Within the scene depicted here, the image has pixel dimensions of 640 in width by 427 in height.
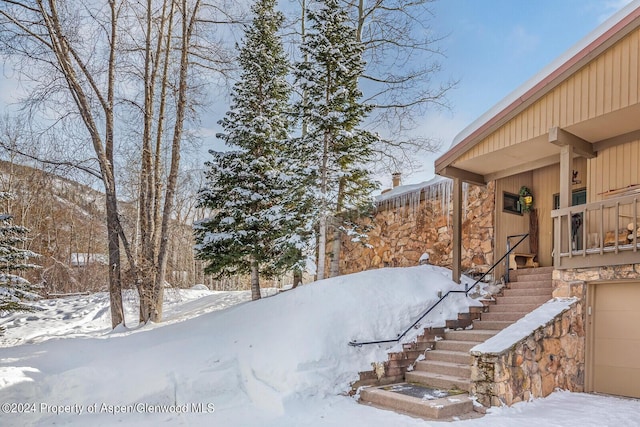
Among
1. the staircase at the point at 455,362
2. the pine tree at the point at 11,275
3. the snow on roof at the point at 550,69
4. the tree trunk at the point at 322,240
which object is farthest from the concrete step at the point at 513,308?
the pine tree at the point at 11,275

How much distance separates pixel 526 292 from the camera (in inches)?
267

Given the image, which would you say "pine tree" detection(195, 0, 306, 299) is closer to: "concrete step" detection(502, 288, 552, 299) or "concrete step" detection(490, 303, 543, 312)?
"concrete step" detection(490, 303, 543, 312)

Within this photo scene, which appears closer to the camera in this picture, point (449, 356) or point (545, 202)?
point (449, 356)

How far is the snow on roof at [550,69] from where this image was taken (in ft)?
18.5

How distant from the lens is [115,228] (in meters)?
8.33

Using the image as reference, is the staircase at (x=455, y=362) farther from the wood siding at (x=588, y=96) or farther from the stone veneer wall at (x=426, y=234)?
the wood siding at (x=588, y=96)

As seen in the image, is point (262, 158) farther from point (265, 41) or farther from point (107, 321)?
point (107, 321)

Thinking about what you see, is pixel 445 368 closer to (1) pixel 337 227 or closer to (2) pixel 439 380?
(2) pixel 439 380

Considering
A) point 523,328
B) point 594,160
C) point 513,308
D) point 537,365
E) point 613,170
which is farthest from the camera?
point 594,160

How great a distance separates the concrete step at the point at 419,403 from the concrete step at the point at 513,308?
2157 mm

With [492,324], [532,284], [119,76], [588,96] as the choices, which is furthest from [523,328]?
[119,76]

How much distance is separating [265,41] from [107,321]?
8.08 metres

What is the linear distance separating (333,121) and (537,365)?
529cm

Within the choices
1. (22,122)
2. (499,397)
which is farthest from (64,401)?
(22,122)
